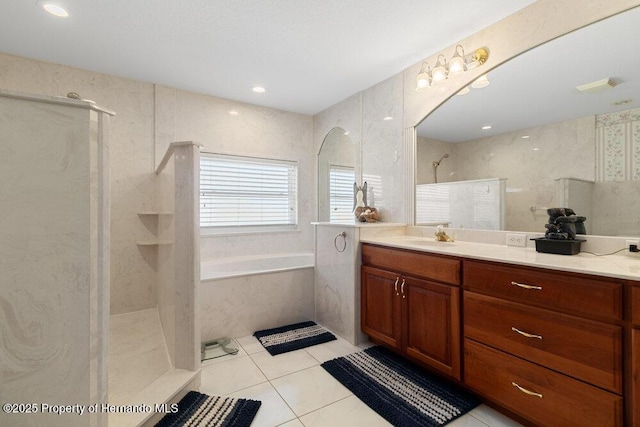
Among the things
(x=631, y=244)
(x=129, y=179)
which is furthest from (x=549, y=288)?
(x=129, y=179)

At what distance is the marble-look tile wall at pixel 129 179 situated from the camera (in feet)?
8.70

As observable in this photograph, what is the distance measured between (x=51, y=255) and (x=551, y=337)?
2.00 m

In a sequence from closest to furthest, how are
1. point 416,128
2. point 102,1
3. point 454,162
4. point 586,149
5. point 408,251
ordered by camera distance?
point 586,149 → point 102,1 → point 408,251 → point 454,162 → point 416,128

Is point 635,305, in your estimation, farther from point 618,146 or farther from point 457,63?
point 457,63

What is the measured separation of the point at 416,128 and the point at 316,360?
2086mm

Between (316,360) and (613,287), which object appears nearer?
(613,287)

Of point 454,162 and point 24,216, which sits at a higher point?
point 454,162

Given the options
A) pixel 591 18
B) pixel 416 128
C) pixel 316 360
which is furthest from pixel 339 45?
pixel 316 360

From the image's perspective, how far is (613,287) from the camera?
105 centimetres

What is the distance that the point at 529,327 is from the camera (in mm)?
1276

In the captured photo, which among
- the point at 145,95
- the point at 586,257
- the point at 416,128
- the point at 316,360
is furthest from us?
the point at 145,95

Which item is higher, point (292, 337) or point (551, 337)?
point (551, 337)

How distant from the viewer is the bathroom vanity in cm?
104

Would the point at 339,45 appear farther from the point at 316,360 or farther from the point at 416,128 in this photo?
the point at 316,360
